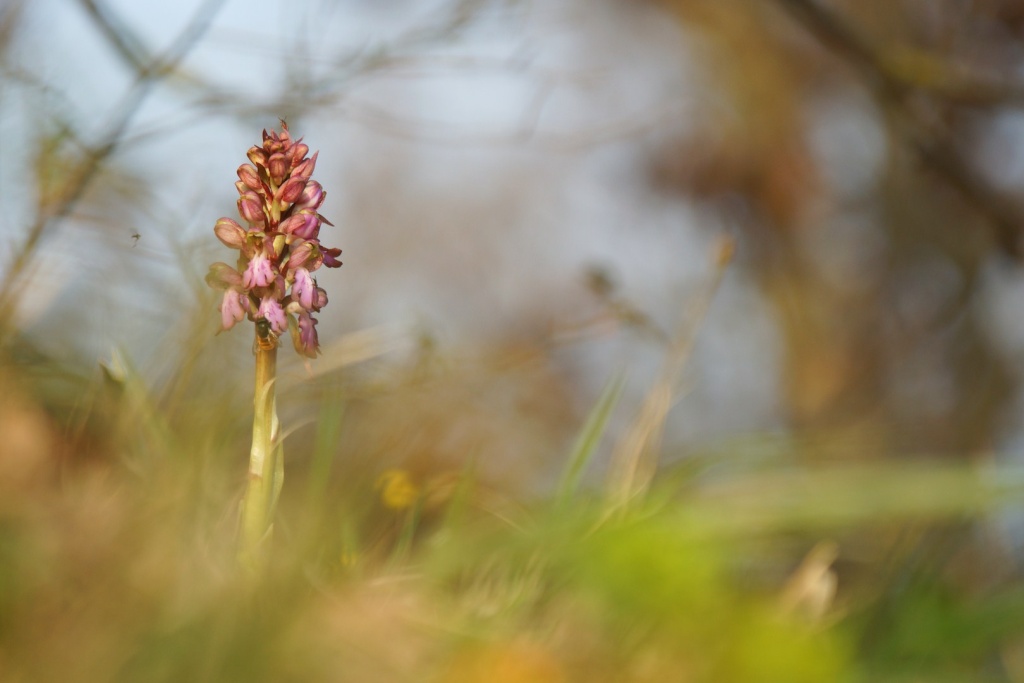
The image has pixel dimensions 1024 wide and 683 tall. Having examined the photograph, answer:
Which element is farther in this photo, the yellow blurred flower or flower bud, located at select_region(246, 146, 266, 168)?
the yellow blurred flower

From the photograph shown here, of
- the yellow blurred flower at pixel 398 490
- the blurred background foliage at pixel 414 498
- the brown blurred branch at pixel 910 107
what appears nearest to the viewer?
the blurred background foliage at pixel 414 498

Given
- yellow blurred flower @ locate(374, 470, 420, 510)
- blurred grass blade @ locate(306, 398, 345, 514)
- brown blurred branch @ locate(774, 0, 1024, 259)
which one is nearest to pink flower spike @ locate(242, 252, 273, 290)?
blurred grass blade @ locate(306, 398, 345, 514)

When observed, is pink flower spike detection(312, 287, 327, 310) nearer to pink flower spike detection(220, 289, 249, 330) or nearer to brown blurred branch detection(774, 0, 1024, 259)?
pink flower spike detection(220, 289, 249, 330)

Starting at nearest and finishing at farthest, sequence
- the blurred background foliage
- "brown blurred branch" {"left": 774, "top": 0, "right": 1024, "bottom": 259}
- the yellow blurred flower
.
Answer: the blurred background foliage → the yellow blurred flower → "brown blurred branch" {"left": 774, "top": 0, "right": 1024, "bottom": 259}

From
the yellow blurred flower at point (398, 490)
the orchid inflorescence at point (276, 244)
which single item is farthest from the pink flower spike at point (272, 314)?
the yellow blurred flower at point (398, 490)

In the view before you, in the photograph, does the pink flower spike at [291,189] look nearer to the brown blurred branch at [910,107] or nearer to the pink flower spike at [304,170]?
the pink flower spike at [304,170]

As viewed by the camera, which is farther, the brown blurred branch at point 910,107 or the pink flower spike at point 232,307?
the brown blurred branch at point 910,107

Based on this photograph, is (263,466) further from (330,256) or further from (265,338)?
(330,256)
